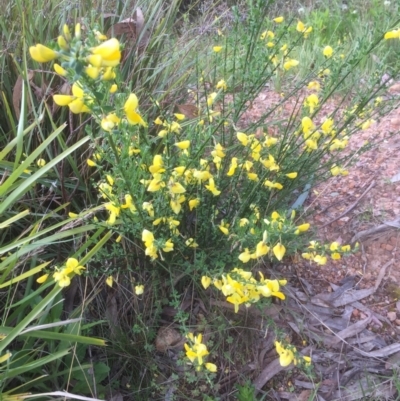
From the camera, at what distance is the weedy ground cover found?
1.24 metres

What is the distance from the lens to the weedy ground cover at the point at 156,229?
1.24m

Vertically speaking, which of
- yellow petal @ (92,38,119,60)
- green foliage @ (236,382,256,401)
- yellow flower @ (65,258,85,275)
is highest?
yellow petal @ (92,38,119,60)

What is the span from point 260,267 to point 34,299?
2.45ft

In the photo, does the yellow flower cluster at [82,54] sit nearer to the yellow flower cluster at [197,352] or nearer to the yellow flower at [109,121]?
the yellow flower at [109,121]

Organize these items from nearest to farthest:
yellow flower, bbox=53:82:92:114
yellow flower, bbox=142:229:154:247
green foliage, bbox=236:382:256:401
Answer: yellow flower, bbox=53:82:92:114 < yellow flower, bbox=142:229:154:247 < green foliage, bbox=236:382:256:401

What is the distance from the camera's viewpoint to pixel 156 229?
1314 millimetres

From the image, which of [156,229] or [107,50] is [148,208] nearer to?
[156,229]

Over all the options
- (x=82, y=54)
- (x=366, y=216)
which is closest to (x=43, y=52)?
(x=82, y=54)

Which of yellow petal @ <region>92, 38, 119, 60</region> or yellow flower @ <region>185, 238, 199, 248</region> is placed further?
yellow flower @ <region>185, 238, 199, 248</region>

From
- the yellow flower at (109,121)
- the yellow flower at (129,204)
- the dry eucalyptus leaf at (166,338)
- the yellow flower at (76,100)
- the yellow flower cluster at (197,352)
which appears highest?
the yellow flower at (76,100)

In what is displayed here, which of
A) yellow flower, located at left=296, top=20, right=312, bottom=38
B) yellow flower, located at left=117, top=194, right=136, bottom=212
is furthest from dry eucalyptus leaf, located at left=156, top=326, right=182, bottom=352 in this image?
yellow flower, located at left=296, top=20, right=312, bottom=38

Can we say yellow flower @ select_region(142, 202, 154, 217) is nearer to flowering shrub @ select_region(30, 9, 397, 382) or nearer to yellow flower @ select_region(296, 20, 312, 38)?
flowering shrub @ select_region(30, 9, 397, 382)

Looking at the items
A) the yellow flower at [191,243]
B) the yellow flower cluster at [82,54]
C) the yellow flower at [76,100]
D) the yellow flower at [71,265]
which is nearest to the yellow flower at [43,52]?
the yellow flower cluster at [82,54]

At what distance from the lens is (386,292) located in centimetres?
171
